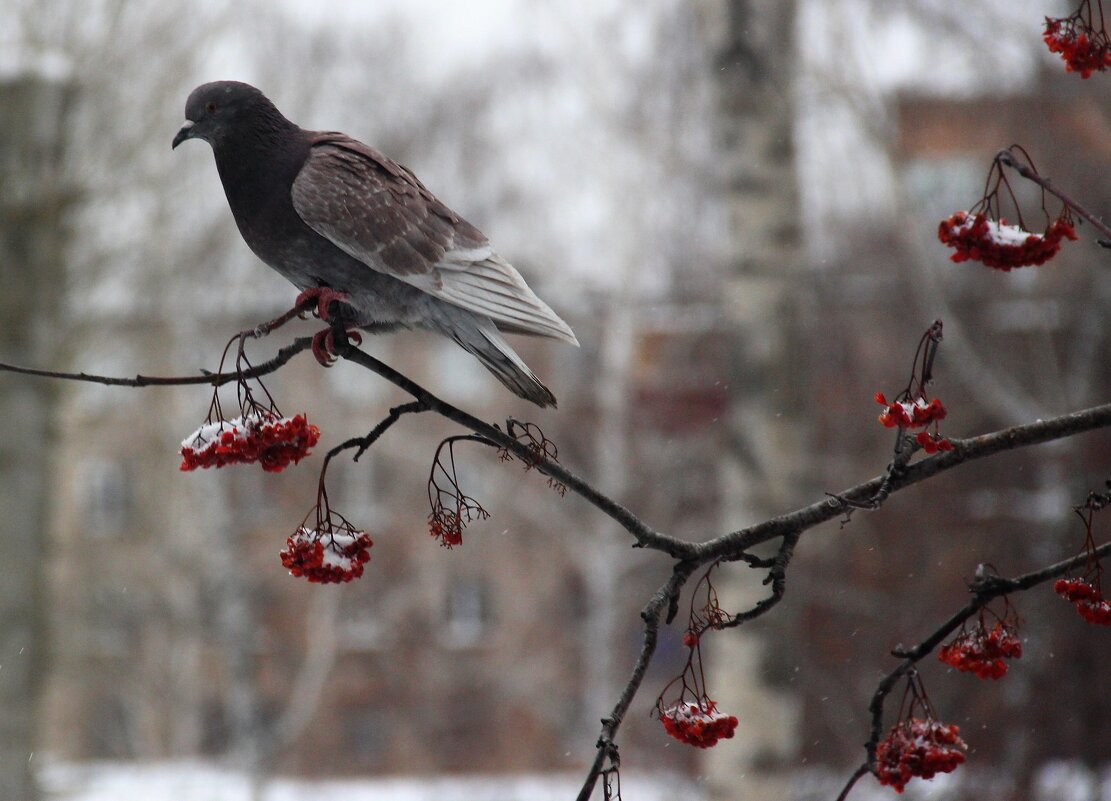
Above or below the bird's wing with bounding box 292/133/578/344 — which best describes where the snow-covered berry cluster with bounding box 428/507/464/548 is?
below

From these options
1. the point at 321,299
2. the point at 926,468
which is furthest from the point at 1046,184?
the point at 321,299

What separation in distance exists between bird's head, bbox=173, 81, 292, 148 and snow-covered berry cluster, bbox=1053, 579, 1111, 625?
1599 mm

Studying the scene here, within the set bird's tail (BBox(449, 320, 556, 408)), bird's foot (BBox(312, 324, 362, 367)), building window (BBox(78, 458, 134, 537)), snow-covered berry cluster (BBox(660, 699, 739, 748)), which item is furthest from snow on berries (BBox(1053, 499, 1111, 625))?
building window (BBox(78, 458, 134, 537))

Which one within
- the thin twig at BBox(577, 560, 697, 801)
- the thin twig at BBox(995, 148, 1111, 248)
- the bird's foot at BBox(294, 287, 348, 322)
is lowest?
the thin twig at BBox(577, 560, 697, 801)

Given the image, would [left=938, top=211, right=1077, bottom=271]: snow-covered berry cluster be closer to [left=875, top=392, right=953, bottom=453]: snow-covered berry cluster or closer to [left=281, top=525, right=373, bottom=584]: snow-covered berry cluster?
[left=875, top=392, right=953, bottom=453]: snow-covered berry cluster

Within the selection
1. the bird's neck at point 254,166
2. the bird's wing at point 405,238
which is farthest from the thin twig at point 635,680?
the bird's neck at point 254,166

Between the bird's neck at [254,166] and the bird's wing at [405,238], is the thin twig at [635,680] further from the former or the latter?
the bird's neck at [254,166]

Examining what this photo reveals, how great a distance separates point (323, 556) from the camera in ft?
5.32

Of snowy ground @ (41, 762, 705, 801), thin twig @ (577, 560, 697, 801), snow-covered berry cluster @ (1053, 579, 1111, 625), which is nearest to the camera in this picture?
thin twig @ (577, 560, 697, 801)

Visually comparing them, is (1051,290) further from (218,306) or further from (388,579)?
(388,579)

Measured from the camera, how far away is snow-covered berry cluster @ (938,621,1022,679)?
1550 mm

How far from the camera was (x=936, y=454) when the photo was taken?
58.2 inches

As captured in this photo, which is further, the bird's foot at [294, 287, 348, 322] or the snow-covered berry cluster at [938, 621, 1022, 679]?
the bird's foot at [294, 287, 348, 322]

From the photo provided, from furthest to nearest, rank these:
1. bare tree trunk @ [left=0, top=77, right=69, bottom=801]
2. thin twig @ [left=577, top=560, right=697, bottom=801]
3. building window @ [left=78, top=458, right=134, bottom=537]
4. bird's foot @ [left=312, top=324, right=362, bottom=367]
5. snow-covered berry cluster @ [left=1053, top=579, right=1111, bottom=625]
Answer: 1. building window @ [left=78, top=458, right=134, bottom=537]
2. bare tree trunk @ [left=0, top=77, right=69, bottom=801]
3. bird's foot @ [left=312, top=324, right=362, bottom=367]
4. snow-covered berry cluster @ [left=1053, top=579, right=1111, bottom=625]
5. thin twig @ [left=577, top=560, right=697, bottom=801]
